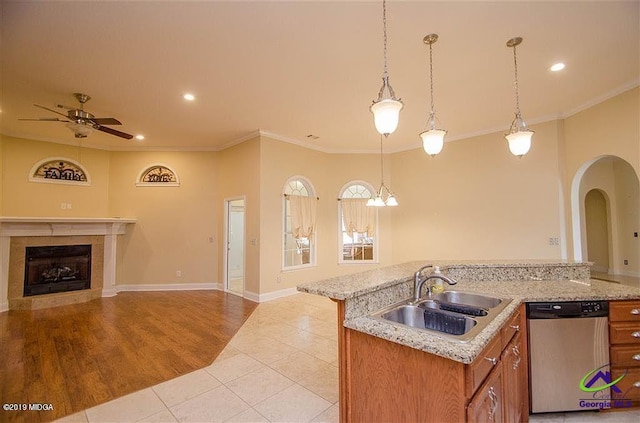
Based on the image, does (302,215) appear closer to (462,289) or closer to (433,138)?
(433,138)

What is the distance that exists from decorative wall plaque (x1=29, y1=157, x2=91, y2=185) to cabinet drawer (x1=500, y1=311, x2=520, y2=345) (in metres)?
7.24

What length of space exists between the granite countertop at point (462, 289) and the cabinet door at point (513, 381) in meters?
0.25

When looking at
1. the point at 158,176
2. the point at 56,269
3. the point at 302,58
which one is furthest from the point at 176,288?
the point at 302,58

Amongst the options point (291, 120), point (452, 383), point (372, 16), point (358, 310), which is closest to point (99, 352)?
point (358, 310)

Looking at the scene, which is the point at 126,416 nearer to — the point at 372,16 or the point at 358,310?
the point at 358,310

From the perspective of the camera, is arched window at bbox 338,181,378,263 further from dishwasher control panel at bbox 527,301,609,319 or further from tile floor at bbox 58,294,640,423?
dishwasher control panel at bbox 527,301,609,319

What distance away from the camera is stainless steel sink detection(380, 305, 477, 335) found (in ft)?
5.47

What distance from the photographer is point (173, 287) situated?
5.75m

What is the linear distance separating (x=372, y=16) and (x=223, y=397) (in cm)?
337

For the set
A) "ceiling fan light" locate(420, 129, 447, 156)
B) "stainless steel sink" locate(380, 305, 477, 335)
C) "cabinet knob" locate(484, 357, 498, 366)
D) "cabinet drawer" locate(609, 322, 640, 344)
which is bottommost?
"cabinet drawer" locate(609, 322, 640, 344)

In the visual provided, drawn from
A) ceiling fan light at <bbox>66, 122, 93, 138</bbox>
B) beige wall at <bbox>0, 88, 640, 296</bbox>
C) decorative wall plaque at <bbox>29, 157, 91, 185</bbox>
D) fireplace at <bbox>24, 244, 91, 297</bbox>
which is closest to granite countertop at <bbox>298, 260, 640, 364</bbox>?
beige wall at <bbox>0, 88, 640, 296</bbox>

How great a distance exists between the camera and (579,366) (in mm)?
1915

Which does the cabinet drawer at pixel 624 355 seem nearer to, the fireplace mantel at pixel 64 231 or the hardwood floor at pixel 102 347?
the hardwood floor at pixel 102 347

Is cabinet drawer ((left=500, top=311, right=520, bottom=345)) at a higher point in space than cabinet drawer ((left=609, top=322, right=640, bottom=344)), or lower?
higher
